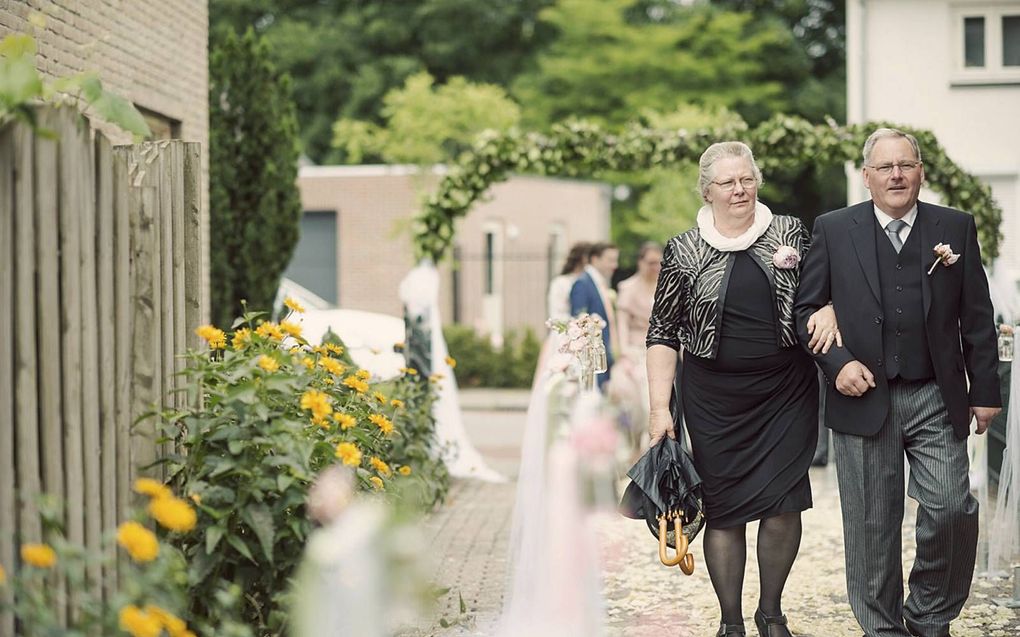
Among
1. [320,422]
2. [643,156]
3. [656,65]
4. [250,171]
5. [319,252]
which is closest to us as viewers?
[320,422]

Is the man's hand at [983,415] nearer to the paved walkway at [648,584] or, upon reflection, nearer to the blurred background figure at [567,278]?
the paved walkway at [648,584]

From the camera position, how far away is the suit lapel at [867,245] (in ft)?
15.7

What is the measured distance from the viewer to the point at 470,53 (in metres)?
38.9

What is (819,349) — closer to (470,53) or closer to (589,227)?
(589,227)

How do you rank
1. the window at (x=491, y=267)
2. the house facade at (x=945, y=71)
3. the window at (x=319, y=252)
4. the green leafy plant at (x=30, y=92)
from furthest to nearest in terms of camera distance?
the window at (x=491, y=267) → the window at (x=319, y=252) → the house facade at (x=945, y=71) → the green leafy plant at (x=30, y=92)

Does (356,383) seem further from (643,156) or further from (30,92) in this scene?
(643,156)

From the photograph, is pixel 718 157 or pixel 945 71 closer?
pixel 718 157

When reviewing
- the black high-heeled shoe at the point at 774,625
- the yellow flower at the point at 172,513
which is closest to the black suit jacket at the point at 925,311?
the black high-heeled shoe at the point at 774,625

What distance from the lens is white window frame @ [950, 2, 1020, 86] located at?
1703 centimetres

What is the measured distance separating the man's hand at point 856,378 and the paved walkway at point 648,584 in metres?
1.03

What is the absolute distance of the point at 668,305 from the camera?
5094 millimetres

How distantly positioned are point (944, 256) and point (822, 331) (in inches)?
20.8

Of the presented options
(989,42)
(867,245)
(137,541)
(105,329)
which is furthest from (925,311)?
(989,42)

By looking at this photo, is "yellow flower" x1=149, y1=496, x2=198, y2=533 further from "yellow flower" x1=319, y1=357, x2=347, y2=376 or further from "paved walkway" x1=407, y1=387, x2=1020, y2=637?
"paved walkway" x1=407, y1=387, x2=1020, y2=637
